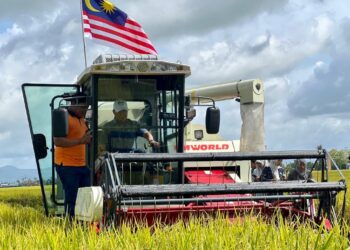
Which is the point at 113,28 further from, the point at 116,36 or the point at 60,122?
the point at 60,122

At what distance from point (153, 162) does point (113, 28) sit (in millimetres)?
3565

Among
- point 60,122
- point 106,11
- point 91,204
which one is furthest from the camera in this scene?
point 106,11

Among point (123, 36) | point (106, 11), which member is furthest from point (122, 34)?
point (106, 11)

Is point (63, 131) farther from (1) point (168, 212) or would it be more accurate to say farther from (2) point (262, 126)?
(2) point (262, 126)

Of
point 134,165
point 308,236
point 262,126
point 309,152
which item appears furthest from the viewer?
point 262,126

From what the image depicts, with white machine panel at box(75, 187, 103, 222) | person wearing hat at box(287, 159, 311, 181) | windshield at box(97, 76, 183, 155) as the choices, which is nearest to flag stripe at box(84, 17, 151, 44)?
windshield at box(97, 76, 183, 155)

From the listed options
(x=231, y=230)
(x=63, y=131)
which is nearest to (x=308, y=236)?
(x=231, y=230)

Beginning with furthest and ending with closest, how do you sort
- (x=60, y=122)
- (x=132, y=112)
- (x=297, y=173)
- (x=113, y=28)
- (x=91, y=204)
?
1. (x=113, y=28)
2. (x=297, y=173)
3. (x=132, y=112)
4. (x=60, y=122)
5. (x=91, y=204)

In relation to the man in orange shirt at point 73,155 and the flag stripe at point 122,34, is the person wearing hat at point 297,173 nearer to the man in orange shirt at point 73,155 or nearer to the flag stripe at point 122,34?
the man in orange shirt at point 73,155

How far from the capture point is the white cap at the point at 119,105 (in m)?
6.70

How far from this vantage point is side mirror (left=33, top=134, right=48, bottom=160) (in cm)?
773

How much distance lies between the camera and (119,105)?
670 centimetres

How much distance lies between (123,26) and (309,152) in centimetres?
457

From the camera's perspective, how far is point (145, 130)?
678 cm
